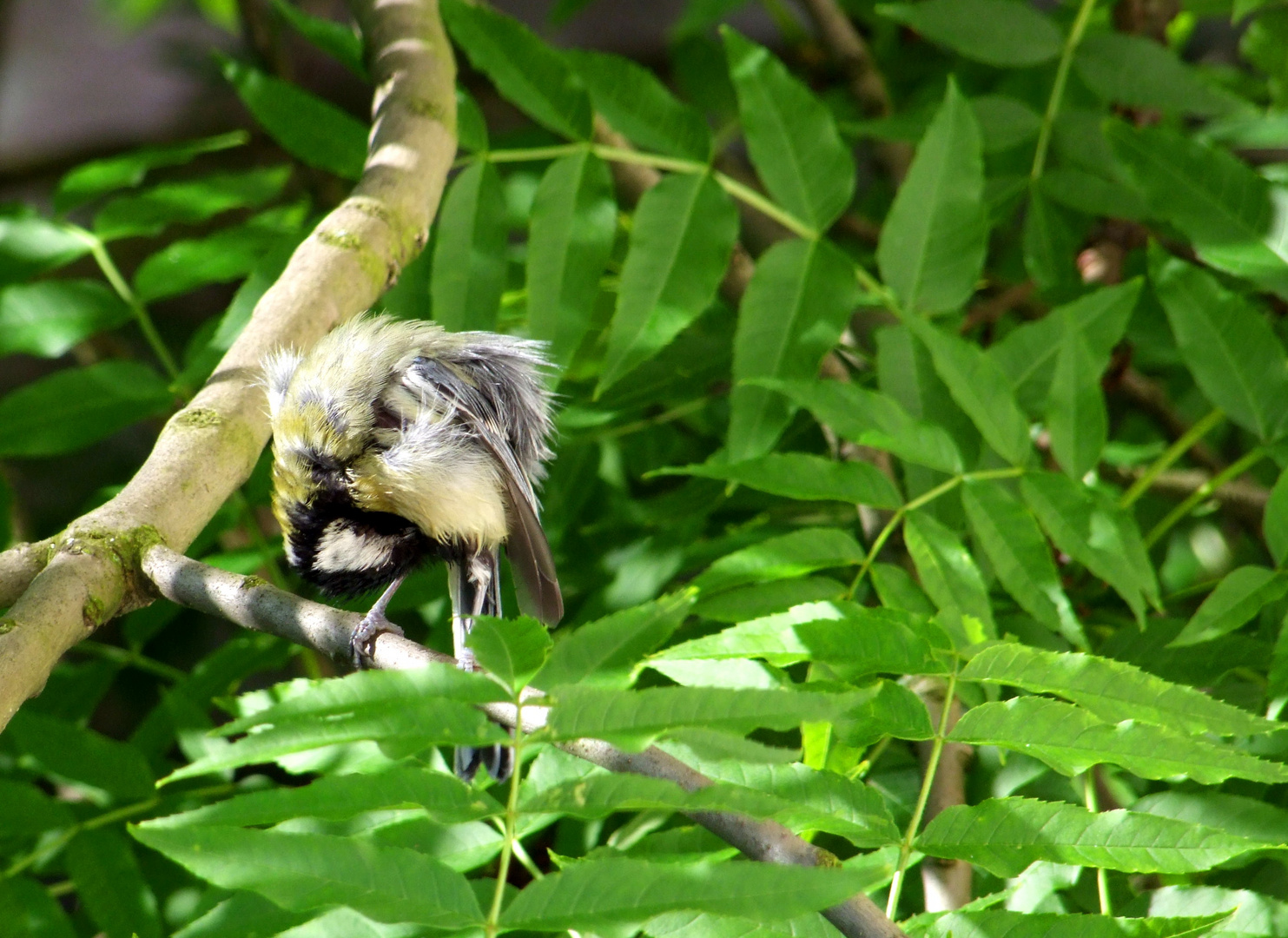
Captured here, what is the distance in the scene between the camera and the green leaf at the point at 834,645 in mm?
1396

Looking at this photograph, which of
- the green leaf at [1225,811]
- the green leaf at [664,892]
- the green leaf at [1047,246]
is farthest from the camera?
the green leaf at [1047,246]

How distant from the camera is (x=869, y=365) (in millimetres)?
2684

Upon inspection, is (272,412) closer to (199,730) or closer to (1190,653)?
(199,730)

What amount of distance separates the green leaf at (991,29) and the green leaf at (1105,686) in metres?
1.68

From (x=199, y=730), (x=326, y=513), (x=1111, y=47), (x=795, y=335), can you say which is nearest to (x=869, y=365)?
(x=795, y=335)

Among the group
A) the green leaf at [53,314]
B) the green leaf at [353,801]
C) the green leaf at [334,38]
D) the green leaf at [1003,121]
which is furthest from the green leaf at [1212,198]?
the green leaf at [53,314]

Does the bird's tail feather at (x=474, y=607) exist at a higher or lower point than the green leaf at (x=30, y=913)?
higher

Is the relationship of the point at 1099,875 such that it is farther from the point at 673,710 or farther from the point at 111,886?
the point at 111,886

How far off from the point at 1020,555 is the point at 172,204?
185 cm

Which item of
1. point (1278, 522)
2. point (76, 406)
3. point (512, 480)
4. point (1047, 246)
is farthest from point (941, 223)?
point (76, 406)

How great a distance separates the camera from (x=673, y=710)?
1.10 m

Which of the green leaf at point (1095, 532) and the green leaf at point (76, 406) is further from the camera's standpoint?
the green leaf at point (76, 406)

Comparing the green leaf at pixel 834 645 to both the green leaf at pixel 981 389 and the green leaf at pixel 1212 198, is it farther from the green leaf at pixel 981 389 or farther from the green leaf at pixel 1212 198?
the green leaf at pixel 1212 198

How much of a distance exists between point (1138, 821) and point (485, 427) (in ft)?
3.28
